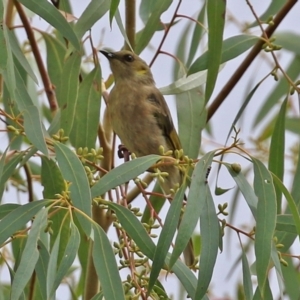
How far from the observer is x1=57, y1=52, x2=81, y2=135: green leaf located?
107 inches

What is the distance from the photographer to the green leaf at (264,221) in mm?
2023

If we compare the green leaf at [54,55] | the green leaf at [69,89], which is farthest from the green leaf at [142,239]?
the green leaf at [54,55]

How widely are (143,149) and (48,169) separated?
0.96 m

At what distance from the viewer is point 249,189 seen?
86.5 inches

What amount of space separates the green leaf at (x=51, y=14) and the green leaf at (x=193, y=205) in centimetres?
59

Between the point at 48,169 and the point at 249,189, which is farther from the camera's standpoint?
the point at 48,169

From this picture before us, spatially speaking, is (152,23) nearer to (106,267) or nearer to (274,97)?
(274,97)

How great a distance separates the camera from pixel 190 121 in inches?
115

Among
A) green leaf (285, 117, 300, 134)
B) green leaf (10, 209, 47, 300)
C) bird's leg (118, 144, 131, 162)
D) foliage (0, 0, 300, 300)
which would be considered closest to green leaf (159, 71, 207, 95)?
foliage (0, 0, 300, 300)

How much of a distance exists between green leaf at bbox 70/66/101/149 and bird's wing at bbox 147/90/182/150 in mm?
745

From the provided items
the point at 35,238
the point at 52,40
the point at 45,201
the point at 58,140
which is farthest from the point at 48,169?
the point at 52,40

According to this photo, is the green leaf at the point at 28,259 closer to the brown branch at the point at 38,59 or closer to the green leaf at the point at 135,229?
the green leaf at the point at 135,229

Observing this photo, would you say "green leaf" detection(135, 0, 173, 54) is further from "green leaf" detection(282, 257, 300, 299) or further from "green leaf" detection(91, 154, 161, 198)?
"green leaf" detection(282, 257, 300, 299)

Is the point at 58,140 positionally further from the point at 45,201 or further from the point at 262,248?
the point at 262,248
